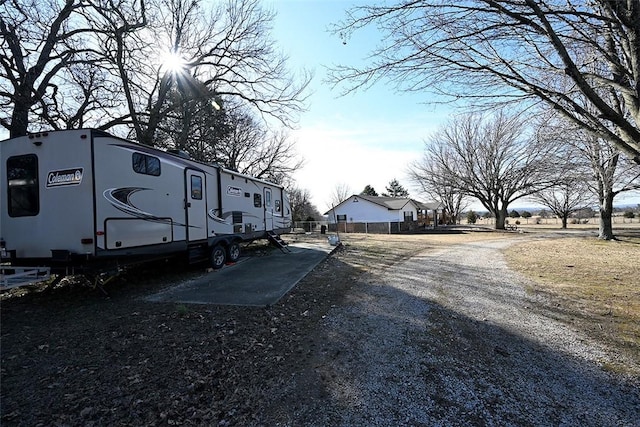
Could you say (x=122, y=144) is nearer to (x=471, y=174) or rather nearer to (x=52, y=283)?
(x=52, y=283)

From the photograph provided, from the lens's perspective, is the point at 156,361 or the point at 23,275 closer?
the point at 156,361

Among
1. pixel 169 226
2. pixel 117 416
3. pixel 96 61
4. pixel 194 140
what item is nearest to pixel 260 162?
pixel 194 140

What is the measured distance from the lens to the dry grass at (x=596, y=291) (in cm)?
455

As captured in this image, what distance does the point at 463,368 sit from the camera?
3465 millimetres

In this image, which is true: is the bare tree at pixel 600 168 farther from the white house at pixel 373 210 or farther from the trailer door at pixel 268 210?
the white house at pixel 373 210

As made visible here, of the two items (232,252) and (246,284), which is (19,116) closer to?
(232,252)

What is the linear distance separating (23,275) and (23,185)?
1741 millimetres

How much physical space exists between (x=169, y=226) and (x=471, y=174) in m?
31.0

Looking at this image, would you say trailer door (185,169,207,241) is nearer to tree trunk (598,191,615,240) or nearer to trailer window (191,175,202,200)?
trailer window (191,175,202,200)

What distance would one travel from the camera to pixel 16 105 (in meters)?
9.52

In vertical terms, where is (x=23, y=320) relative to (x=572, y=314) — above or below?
above

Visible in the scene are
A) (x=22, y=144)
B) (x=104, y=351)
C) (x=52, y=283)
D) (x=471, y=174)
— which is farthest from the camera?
(x=471, y=174)

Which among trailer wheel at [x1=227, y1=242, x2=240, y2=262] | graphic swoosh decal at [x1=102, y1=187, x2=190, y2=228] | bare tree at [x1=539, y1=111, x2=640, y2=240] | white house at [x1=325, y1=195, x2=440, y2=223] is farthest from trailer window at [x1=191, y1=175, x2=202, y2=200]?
white house at [x1=325, y1=195, x2=440, y2=223]

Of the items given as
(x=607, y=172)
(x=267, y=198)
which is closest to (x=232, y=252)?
(x=267, y=198)
